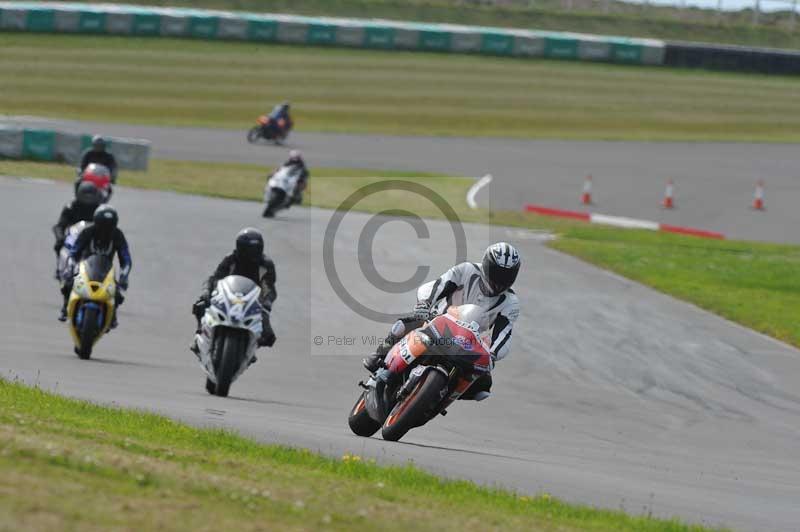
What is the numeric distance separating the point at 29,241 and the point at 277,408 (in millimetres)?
11111

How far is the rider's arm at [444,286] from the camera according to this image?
10.4 m

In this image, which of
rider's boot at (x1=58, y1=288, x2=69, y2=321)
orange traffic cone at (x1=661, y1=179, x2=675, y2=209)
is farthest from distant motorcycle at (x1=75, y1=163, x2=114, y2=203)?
orange traffic cone at (x1=661, y1=179, x2=675, y2=209)

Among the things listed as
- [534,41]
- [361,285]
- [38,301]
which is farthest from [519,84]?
[38,301]

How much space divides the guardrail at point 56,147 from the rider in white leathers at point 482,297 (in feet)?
82.7

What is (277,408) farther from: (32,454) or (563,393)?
(32,454)

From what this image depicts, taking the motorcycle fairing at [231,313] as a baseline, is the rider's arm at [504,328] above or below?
above

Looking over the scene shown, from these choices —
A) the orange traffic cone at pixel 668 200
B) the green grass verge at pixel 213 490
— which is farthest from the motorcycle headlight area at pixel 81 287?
the orange traffic cone at pixel 668 200

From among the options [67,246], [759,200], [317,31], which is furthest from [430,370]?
[317,31]

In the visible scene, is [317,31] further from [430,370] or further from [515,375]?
[430,370]

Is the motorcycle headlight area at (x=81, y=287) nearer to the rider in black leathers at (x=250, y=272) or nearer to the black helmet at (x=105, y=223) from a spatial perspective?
the black helmet at (x=105, y=223)

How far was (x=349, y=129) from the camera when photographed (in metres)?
48.8

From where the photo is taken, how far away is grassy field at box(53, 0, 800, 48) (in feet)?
223

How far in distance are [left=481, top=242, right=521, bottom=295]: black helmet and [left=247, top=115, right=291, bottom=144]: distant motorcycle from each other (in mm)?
34236

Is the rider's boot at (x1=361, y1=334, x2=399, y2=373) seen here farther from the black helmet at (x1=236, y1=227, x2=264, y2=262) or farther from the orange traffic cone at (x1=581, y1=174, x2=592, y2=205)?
the orange traffic cone at (x1=581, y1=174, x2=592, y2=205)
